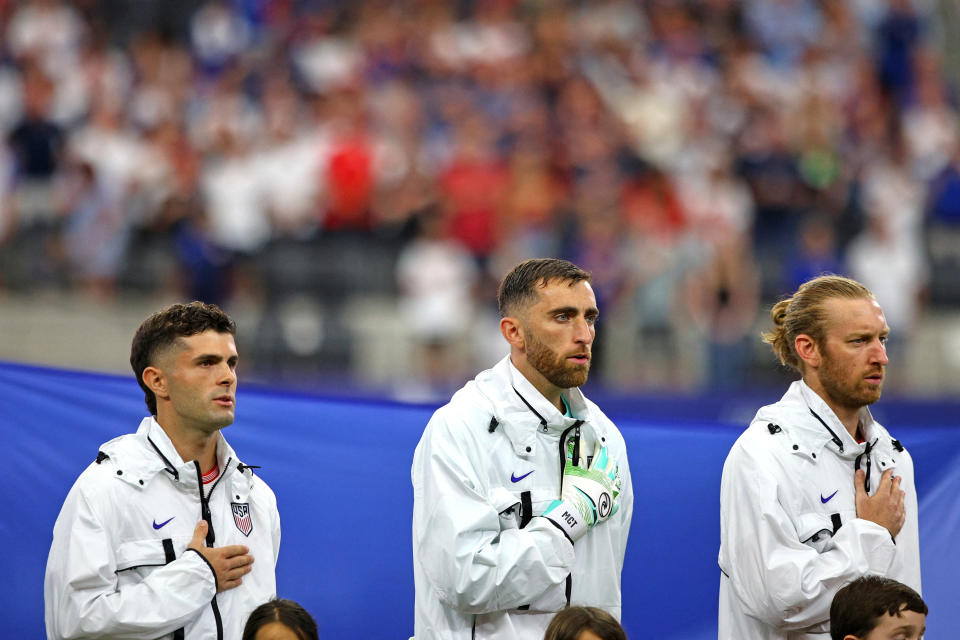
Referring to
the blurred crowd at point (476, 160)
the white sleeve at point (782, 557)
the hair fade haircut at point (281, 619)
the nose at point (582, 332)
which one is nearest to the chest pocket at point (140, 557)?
the hair fade haircut at point (281, 619)

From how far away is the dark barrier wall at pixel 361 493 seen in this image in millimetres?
4961

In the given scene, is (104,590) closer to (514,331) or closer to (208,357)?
(208,357)

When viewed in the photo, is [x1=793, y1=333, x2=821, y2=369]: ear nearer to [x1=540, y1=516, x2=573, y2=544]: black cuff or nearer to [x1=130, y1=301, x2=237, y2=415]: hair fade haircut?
[x1=540, y1=516, x2=573, y2=544]: black cuff

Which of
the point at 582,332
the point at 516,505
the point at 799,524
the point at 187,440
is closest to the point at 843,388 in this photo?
the point at 799,524

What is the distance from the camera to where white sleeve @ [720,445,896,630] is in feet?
12.8

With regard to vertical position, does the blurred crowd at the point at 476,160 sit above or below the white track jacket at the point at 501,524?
above

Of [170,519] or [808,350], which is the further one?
[808,350]

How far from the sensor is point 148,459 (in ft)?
13.0

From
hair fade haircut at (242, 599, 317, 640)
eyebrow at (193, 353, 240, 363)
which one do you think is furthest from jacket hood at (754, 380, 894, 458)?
eyebrow at (193, 353, 240, 363)

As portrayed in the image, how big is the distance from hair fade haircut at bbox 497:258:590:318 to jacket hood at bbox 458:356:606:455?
7.6 inches

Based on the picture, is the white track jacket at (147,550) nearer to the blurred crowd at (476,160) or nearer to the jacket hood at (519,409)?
the jacket hood at (519,409)

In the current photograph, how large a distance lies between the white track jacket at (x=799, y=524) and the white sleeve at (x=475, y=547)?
54cm

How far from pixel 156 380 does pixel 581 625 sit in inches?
54.7

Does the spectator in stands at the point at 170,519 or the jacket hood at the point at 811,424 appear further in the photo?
the jacket hood at the point at 811,424
